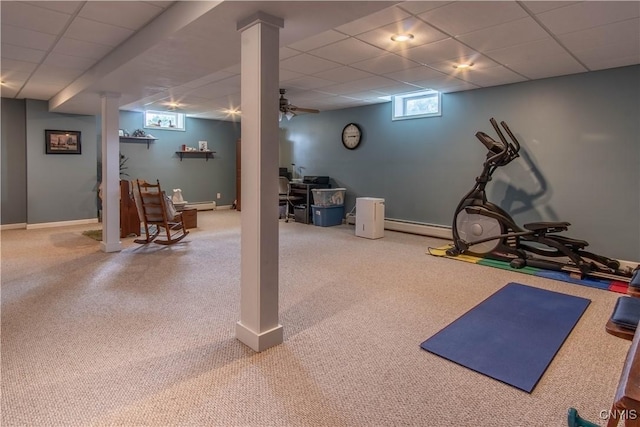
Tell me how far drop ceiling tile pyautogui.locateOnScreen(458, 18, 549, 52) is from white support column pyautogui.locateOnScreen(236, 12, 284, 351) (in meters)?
1.98

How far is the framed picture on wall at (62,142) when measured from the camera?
671 centimetres

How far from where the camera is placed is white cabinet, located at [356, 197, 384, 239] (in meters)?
6.12

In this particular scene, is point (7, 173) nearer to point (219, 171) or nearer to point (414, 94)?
point (219, 171)

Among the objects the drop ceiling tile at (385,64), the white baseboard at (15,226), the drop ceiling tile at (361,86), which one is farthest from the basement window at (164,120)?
the drop ceiling tile at (385,64)

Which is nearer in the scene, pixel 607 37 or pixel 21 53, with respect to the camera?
pixel 607 37

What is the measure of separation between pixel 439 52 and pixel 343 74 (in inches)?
52.5

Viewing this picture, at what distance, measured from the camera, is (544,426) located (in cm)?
176

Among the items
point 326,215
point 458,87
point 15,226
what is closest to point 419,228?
point 326,215

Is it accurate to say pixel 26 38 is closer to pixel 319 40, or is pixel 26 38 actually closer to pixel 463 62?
pixel 319 40

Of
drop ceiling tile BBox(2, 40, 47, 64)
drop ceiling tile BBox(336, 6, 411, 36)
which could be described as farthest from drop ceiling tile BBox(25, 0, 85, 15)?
drop ceiling tile BBox(336, 6, 411, 36)

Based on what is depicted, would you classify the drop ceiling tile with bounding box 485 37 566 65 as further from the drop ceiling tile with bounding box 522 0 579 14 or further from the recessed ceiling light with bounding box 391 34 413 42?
the recessed ceiling light with bounding box 391 34 413 42

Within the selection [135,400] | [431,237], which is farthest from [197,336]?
[431,237]

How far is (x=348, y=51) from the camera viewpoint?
153 inches

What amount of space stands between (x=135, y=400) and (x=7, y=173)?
665 centimetres
